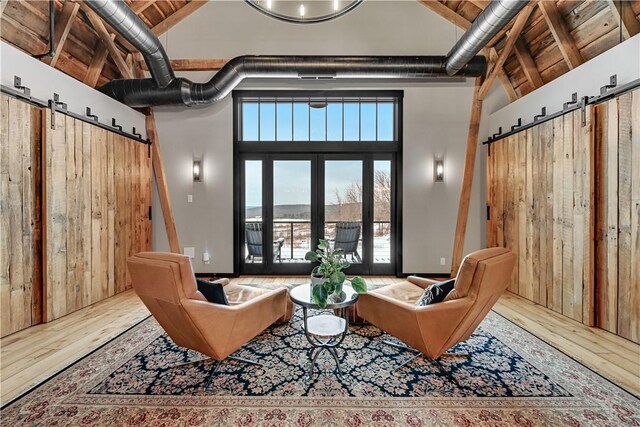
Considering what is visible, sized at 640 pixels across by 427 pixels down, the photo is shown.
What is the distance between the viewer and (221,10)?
4.58m

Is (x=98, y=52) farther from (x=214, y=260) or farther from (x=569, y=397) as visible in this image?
(x=569, y=397)

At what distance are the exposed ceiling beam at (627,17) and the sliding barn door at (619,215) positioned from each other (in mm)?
808

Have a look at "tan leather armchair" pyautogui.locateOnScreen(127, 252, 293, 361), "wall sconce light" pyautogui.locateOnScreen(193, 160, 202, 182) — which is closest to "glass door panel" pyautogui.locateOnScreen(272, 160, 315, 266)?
"wall sconce light" pyautogui.locateOnScreen(193, 160, 202, 182)

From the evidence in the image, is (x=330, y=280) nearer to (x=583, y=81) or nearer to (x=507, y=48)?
(x=583, y=81)

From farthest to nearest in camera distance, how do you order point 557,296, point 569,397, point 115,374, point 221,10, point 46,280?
point 221,10 < point 557,296 < point 46,280 < point 115,374 < point 569,397

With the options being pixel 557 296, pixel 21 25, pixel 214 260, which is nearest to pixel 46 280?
pixel 214 260

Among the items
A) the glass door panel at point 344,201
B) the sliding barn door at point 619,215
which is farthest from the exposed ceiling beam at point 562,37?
the glass door panel at point 344,201

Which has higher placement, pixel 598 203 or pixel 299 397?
pixel 598 203

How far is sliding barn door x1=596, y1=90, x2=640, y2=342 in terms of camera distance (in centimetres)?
248

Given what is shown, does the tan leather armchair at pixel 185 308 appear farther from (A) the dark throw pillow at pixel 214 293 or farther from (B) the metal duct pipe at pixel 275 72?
(B) the metal duct pipe at pixel 275 72

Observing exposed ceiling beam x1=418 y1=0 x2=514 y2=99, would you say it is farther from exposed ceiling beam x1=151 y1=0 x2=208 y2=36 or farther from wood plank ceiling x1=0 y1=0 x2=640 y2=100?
exposed ceiling beam x1=151 y1=0 x2=208 y2=36

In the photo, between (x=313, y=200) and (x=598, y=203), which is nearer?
(x=598, y=203)

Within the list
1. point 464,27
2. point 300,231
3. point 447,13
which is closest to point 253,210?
point 300,231

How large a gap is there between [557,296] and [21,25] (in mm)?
6818
